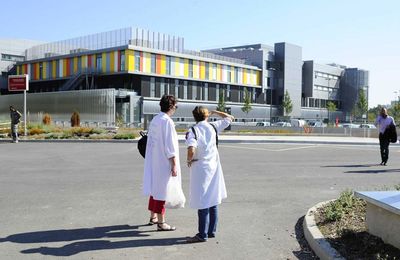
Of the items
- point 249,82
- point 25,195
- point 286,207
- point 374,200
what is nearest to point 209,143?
point 374,200

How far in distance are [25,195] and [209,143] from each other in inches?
183

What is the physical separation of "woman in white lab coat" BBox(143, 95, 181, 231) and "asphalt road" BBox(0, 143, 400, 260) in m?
0.40

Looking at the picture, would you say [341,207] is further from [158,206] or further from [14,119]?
[14,119]

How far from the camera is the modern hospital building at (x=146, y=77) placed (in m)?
57.6

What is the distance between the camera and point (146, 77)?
60.0 meters

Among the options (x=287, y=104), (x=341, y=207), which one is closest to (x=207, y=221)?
(x=341, y=207)

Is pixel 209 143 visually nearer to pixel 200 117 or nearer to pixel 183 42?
pixel 200 117

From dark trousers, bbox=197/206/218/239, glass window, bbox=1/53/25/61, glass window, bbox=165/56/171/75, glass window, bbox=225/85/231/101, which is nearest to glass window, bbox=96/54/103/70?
glass window, bbox=165/56/171/75

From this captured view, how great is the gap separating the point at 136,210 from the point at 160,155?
5.80ft

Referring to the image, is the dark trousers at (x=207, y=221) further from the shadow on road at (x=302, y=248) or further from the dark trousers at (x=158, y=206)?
the shadow on road at (x=302, y=248)

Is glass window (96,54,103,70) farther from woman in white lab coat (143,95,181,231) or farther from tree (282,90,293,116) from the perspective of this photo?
woman in white lab coat (143,95,181,231)

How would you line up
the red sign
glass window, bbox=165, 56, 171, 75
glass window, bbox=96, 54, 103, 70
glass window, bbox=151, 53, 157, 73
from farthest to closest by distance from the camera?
glass window, bbox=165, 56, 171, 75, glass window, bbox=96, 54, 103, 70, glass window, bbox=151, 53, 157, 73, the red sign

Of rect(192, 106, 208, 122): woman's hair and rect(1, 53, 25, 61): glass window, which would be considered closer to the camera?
rect(192, 106, 208, 122): woman's hair

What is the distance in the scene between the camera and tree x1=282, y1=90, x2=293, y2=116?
7938 cm
